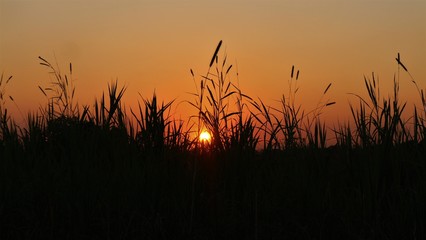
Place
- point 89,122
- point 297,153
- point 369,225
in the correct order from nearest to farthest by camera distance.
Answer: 1. point 369,225
2. point 297,153
3. point 89,122

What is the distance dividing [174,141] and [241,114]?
0.53 m

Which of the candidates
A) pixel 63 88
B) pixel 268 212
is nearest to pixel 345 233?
pixel 268 212

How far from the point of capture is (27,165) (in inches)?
143

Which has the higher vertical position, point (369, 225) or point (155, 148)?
point (155, 148)

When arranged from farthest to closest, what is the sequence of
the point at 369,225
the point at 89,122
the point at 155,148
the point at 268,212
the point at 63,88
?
the point at 63,88 → the point at 89,122 → the point at 155,148 → the point at 268,212 → the point at 369,225

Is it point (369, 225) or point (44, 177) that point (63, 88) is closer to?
point (44, 177)

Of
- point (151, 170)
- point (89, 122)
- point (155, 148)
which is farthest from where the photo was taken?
point (89, 122)

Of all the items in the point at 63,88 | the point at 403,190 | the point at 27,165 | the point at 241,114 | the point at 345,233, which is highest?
the point at 63,88

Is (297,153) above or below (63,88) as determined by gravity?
below

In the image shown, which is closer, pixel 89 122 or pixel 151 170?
pixel 151 170

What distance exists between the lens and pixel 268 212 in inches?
116

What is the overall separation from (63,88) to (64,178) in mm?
2056

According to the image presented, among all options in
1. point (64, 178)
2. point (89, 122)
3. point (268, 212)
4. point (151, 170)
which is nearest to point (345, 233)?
point (268, 212)

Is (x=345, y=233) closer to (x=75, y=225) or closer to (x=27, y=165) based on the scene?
(x=75, y=225)
